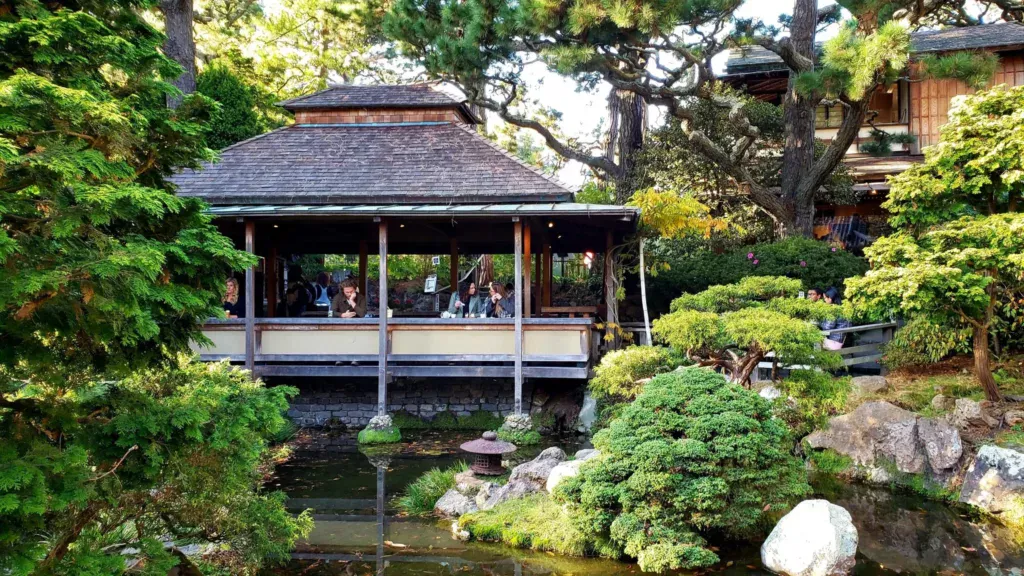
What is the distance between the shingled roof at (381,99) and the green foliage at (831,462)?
9202mm

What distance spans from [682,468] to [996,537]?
346cm

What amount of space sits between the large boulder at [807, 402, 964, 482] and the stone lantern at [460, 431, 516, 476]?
4359 millimetres

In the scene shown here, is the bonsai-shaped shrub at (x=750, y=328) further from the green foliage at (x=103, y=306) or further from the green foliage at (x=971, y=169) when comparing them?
the green foliage at (x=103, y=306)

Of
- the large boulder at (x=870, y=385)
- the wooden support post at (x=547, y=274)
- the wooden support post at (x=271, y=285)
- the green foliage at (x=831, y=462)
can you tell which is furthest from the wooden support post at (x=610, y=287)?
the wooden support post at (x=271, y=285)

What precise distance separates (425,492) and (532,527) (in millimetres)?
1721

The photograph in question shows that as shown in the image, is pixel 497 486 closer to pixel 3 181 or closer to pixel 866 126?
pixel 3 181

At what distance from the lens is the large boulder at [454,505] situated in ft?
27.8

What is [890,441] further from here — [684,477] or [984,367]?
[684,477]

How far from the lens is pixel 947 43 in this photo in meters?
19.7

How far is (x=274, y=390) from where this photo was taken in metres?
5.36

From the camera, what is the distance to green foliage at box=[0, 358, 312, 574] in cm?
375

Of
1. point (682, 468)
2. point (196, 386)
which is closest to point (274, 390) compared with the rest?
point (196, 386)

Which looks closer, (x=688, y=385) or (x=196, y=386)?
(x=196, y=386)

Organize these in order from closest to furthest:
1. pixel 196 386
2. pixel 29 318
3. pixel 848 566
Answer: pixel 29 318
pixel 196 386
pixel 848 566
